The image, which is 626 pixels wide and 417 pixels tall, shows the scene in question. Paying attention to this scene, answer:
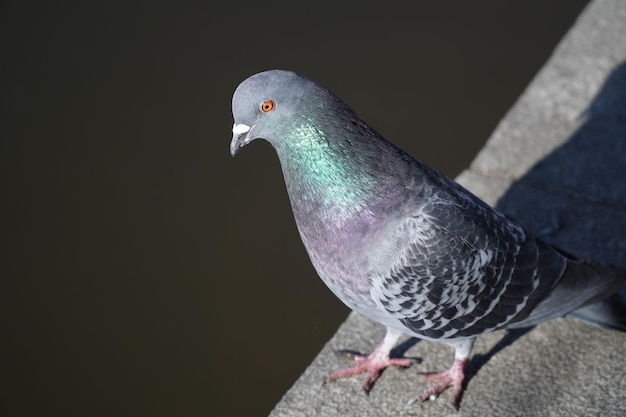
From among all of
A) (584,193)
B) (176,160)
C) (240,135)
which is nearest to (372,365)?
(240,135)

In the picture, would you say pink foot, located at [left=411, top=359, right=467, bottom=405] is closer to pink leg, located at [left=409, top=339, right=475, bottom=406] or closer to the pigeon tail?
pink leg, located at [left=409, top=339, right=475, bottom=406]

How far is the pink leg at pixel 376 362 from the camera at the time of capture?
3.67 meters

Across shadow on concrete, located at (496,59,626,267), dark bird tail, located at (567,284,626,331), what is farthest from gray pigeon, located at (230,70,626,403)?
shadow on concrete, located at (496,59,626,267)

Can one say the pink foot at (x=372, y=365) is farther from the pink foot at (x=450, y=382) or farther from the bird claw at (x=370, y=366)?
the pink foot at (x=450, y=382)

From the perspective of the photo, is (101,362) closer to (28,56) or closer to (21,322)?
(21,322)

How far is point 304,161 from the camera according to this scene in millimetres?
3020

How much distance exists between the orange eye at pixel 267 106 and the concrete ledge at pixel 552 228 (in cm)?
133

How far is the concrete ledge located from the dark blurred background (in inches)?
33.3

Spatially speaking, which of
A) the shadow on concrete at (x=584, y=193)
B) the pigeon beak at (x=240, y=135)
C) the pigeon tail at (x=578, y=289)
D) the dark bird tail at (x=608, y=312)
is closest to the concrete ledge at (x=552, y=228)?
the shadow on concrete at (x=584, y=193)

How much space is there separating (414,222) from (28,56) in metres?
4.97

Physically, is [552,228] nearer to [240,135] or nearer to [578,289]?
[578,289]

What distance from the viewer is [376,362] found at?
12.1 ft

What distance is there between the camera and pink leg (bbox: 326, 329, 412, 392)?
3.67 metres

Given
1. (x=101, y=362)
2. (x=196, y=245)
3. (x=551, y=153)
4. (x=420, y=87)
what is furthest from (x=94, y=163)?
(x=551, y=153)
